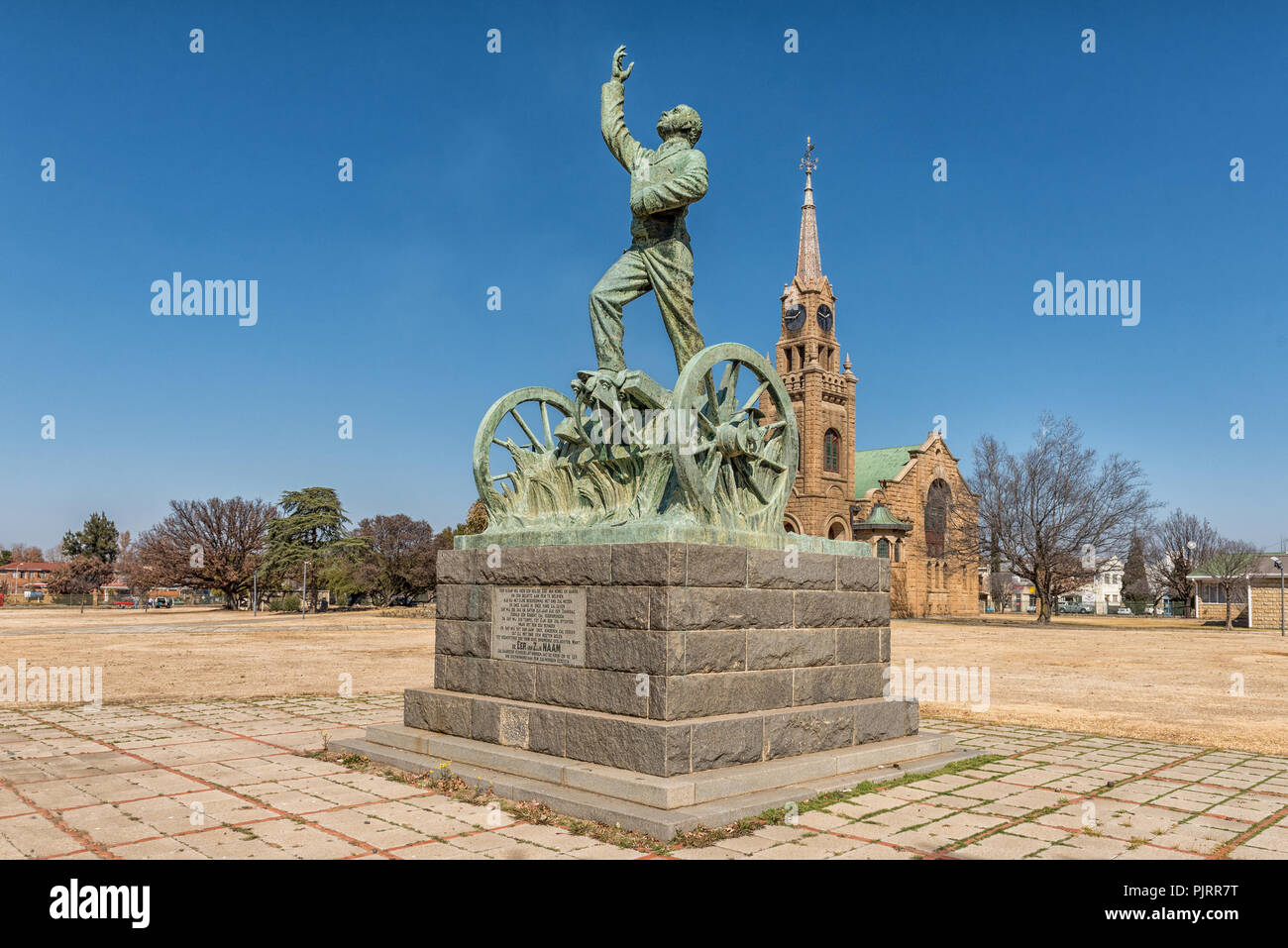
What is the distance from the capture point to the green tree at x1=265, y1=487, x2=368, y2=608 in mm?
53875

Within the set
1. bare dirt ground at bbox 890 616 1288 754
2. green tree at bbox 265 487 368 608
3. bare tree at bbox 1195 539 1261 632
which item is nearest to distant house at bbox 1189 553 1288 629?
bare tree at bbox 1195 539 1261 632

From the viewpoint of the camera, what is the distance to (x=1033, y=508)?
4144 cm

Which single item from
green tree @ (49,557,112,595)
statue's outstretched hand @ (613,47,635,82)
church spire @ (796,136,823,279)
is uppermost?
church spire @ (796,136,823,279)

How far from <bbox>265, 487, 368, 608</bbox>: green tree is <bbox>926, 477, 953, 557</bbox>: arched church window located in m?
37.7

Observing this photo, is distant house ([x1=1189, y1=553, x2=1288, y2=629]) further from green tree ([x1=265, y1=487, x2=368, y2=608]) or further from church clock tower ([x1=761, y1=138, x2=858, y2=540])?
green tree ([x1=265, y1=487, x2=368, y2=608])

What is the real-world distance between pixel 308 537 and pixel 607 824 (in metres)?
57.9

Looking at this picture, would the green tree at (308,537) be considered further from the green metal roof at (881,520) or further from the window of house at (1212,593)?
the window of house at (1212,593)

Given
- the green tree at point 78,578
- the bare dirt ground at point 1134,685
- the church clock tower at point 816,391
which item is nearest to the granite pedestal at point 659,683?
the bare dirt ground at point 1134,685

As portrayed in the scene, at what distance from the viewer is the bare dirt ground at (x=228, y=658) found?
42.1ft

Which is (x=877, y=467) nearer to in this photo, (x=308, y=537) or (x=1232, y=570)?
(x=1232, y=570)

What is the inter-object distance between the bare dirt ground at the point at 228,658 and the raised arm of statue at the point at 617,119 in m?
8.42

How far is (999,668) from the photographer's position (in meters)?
17.7
